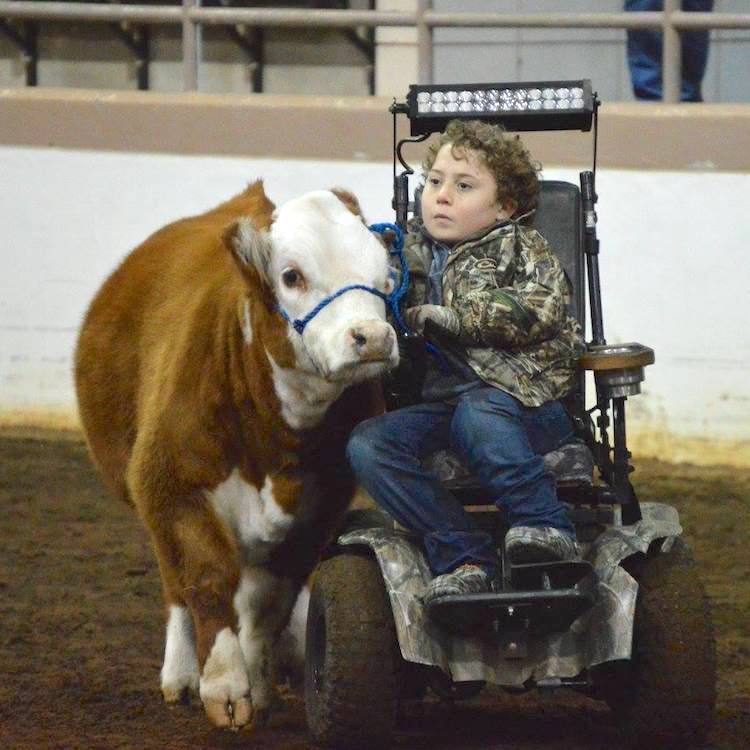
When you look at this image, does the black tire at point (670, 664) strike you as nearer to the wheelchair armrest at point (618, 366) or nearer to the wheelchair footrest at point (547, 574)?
the wheelchair footrest at point (547, 574)

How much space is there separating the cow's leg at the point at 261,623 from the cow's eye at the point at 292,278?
902 millimetres

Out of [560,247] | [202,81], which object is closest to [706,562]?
[560,247]

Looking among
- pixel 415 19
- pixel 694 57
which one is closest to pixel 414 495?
pixel 415 19

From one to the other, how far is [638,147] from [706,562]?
7.16 feet

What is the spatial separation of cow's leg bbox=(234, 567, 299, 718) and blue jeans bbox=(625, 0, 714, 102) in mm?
4338

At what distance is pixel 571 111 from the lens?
4.71 meters

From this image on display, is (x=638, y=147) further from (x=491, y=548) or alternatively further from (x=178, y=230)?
(x=491, y=548)

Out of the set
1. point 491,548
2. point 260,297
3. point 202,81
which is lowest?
point 491,548

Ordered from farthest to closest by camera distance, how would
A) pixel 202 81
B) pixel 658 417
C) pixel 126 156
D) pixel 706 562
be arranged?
pixel 202 81, pixel 126 156, pixel 658 417, pixel 706 562

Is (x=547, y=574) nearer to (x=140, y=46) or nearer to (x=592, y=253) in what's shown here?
(x=592, y=253)

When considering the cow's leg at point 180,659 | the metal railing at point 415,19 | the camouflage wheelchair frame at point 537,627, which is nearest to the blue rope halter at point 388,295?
the camouflage wheelchair frame at point 537,627

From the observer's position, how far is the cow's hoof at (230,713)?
165 inches

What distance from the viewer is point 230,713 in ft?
13.8

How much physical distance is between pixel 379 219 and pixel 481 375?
12.7 feet
